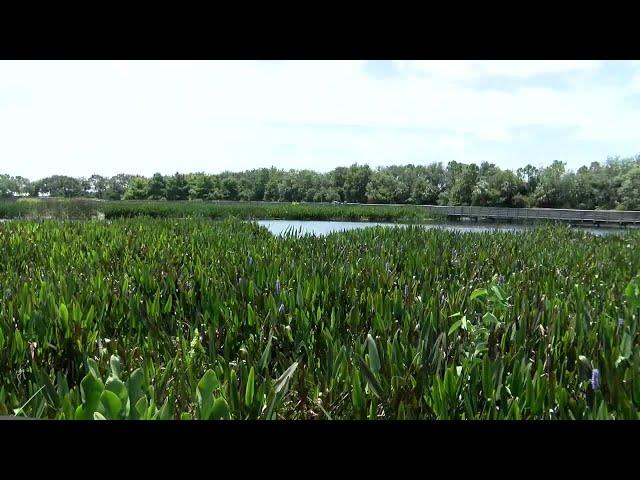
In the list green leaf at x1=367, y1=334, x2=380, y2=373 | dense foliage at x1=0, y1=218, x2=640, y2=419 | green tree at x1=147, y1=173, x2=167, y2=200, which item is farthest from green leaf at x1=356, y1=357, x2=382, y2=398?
green tree at x1=147, y1=173, x2=167, y2=200

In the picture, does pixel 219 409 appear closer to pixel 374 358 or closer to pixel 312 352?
pixel 374 358

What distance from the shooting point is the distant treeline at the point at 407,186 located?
152 ft

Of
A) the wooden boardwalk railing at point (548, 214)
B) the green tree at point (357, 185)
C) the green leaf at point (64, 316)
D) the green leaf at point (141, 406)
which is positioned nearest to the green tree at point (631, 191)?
the wooden boardwalk railing at point (548, 214)

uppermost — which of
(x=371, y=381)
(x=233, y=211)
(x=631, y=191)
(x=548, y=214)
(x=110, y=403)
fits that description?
(x=631, y=191)

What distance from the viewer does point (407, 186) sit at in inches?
2495

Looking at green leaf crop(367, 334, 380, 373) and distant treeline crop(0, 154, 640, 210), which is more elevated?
distant treeline crop(0, 154, 640, 210)

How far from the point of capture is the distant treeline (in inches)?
1826

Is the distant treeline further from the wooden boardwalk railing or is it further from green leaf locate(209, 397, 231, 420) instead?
green leaf locate(209, 397, 231, 420)

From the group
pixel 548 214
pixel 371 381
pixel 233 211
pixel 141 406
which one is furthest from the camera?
pixel 548 214

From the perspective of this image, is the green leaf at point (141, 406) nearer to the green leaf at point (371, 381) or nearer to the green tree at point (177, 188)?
the green leaf at point (371, 381)

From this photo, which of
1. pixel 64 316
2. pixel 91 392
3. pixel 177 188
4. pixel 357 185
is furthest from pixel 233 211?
pixel 177 188
